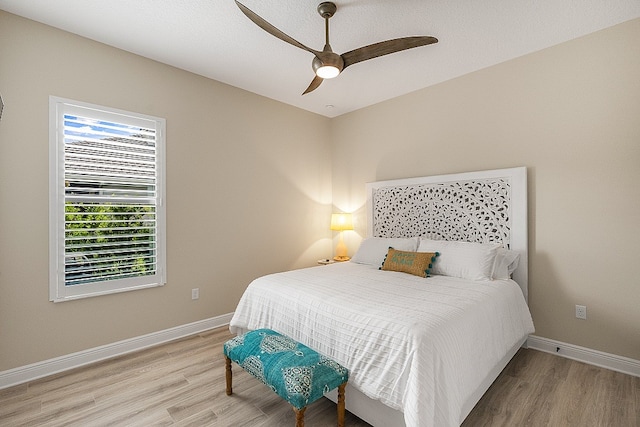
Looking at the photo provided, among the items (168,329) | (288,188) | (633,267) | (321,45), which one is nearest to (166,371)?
(168,329)

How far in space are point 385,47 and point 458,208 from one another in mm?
1901

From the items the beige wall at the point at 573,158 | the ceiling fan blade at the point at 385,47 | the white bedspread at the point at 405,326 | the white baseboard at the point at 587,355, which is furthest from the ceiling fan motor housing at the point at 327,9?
the white baseboard at the point at 587,355

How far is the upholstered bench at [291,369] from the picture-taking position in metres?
1.60

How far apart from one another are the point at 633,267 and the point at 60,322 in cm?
457

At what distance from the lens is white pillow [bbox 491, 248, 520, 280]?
9.15ft

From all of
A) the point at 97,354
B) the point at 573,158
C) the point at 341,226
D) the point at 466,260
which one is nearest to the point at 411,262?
the point at 466,260

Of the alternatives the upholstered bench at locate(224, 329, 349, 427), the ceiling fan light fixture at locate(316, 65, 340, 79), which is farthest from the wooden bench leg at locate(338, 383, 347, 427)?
the ceiling fan light fixture at locate(316, 65, 340, 79)

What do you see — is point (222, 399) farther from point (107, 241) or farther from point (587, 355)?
point (587, 355)

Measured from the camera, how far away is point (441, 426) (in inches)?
59.9

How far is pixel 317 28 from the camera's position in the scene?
8.24 feet

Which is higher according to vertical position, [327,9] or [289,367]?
[327,9]

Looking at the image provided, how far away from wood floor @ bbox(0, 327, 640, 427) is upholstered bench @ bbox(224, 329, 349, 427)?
1.15ft

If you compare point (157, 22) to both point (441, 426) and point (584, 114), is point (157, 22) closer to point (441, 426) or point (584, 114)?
point (441, 426)

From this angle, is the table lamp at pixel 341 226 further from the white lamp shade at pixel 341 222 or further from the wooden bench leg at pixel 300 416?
the wooden bench leg at pixel 300 416
